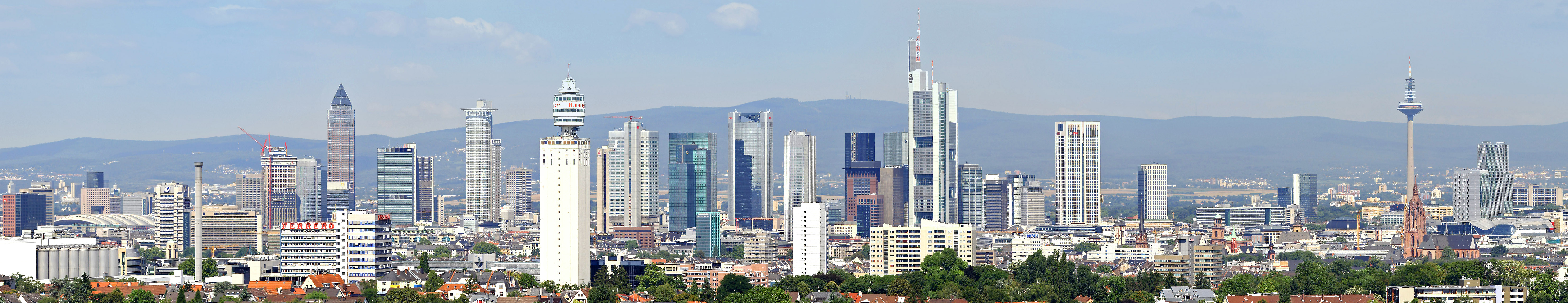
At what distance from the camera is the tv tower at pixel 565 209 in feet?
354

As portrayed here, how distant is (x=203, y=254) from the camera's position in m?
170

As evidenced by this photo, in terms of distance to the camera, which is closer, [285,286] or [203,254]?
[285,286]

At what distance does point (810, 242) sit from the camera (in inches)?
5276

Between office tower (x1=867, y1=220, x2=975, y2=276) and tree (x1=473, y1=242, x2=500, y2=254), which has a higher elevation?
office tower (x1=867, y1=220, x2=975, y2=276)

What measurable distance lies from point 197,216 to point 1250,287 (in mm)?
58071

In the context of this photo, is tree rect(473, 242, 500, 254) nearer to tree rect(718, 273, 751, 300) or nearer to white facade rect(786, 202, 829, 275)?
white facade rect(786, 202, 829, 275)

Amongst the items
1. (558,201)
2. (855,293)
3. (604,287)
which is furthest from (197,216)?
(855,293)

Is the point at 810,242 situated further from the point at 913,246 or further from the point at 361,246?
the point at 361,246

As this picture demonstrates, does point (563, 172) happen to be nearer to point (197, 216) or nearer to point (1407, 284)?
point (197, 216)

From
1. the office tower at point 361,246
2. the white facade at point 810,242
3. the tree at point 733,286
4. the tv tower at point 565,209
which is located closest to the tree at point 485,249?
the white facade at point 810,242

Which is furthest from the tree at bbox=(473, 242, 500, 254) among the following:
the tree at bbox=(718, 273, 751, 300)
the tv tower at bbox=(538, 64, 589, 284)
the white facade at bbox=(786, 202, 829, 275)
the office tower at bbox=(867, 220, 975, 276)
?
the tree at bbox=(718, 273, 751, 300)

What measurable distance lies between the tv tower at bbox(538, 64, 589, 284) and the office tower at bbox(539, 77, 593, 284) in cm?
2

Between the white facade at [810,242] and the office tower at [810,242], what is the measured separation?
2 cm

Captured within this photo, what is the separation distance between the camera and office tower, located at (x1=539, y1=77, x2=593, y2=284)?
4245 inches
